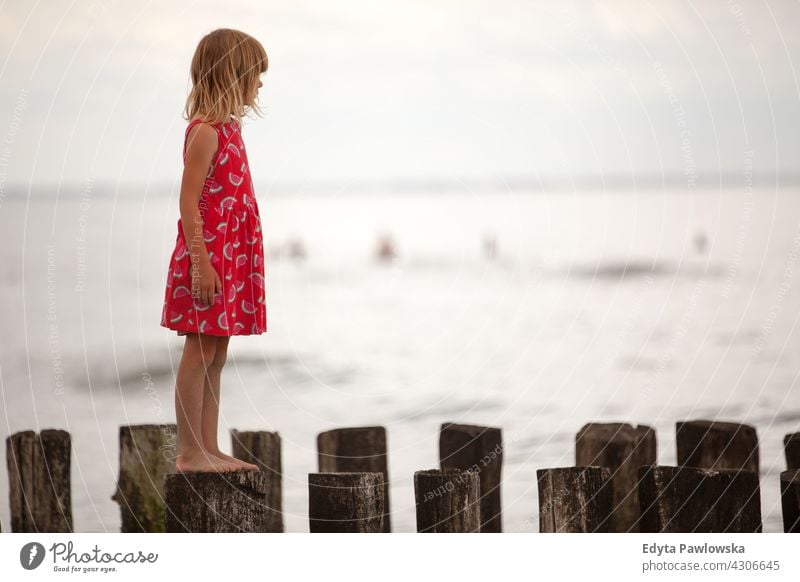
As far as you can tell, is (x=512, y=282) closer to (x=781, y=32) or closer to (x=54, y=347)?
(x=54, y=347)

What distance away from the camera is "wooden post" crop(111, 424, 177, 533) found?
3600 mm

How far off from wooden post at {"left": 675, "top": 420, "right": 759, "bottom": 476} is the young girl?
1355 millimetres

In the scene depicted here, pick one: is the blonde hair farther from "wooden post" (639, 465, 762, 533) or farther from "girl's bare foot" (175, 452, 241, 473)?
"wooden post" (639, 465, 762, 533)

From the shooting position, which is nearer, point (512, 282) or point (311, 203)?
point (311, 203)

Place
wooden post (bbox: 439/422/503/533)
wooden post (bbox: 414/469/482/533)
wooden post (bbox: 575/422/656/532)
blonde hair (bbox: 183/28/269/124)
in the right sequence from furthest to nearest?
wooden post (bbox: 439/422/503/533), wooden post (bbox: 575/422/656/532), blonde hair (bbox: 183/28/269/124), wooden post (bbox: 414/469/482/533)

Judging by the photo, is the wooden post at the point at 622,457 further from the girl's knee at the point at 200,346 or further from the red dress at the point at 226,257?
the girl's knee at the point at 200,346

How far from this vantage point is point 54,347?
711cm

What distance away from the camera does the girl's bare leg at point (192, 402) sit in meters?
3.32

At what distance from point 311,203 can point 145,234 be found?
4.48ft

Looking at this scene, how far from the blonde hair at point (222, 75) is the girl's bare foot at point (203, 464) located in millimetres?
946

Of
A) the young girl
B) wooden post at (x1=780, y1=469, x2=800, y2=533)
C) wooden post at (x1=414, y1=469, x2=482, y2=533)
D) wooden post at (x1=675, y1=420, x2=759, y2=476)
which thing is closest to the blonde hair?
the young girl

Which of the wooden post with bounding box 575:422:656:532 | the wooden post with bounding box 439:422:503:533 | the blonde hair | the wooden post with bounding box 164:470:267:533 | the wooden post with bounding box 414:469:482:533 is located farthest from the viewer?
the wooden post with bounding box 439:422:503:533

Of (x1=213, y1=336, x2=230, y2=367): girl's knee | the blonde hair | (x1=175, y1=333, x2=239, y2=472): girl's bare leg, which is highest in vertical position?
the blonde hair
